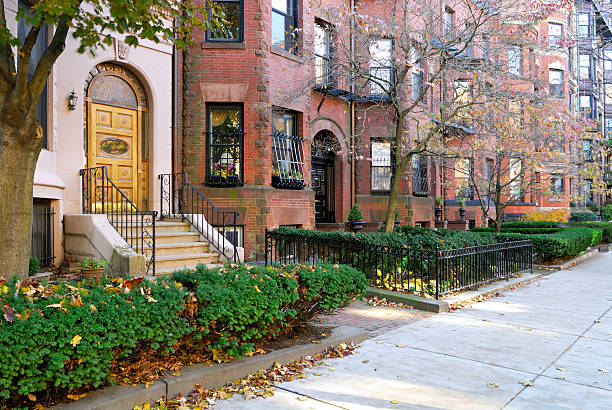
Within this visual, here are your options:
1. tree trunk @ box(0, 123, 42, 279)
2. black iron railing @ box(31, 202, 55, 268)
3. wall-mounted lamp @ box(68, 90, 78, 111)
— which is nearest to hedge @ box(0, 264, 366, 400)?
tree trunk @ box(0, 123, 42, 279)

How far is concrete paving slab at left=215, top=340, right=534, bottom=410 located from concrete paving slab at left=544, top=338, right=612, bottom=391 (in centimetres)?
46

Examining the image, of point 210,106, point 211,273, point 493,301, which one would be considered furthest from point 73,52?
point 493,301

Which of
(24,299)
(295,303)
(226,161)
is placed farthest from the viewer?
(226,161)

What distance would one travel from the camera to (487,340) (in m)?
6.18

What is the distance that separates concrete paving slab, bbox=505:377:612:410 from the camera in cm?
410

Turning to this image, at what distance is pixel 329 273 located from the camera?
229 inches

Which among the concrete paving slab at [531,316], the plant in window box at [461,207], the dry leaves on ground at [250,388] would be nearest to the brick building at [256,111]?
the concrete paving slab at [531,316]

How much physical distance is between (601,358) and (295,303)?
3.48 meters

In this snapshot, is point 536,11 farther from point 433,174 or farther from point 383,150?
point 433,174

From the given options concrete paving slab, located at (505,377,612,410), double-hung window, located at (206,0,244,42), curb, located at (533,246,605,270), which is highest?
double-hung window, located at (206,0,244,42)

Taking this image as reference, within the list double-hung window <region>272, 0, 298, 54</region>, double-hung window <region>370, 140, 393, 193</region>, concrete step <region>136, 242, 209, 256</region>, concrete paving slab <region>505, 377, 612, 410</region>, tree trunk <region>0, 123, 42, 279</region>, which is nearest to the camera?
concrete paving slab <region>505, 377, 612, 410</region>

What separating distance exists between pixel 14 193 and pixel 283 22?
1094 centimetres

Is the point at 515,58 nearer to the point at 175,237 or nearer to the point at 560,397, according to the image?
the point at 175,237

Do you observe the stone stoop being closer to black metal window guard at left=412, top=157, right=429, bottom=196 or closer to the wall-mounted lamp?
the wall-mounted lamp
